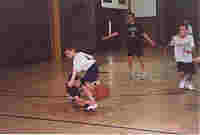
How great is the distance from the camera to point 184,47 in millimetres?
5320

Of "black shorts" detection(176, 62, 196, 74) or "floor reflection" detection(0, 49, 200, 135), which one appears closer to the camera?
"floor reflection" detection(0, 49, 200, 135)

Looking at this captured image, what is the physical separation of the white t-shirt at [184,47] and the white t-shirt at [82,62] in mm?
1971

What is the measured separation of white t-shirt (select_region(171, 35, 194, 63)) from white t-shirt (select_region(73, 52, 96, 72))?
77.6 inches

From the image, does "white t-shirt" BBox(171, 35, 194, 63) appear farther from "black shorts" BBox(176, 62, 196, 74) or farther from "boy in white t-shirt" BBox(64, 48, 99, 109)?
"boy in white t-shirt" BBox(64, 48, 99, 109)

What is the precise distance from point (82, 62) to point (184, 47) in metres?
2.19

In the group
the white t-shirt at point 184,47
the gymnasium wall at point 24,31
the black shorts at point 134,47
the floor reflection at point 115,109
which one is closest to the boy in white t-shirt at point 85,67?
the floor reflection at point 115,109

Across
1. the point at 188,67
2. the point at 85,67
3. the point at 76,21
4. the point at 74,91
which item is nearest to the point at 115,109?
the point at 74,91

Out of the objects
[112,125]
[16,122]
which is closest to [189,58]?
[112,125]

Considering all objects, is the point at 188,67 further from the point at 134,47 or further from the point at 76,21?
the point at 76,21

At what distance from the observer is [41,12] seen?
11984 millimetres

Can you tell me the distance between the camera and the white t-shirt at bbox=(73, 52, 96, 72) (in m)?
4.11

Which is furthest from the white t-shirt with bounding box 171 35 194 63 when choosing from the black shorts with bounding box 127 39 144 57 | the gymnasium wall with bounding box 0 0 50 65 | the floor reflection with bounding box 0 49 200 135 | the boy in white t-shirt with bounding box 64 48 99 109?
the gymnasium wall with bounding box 0 0 50 65

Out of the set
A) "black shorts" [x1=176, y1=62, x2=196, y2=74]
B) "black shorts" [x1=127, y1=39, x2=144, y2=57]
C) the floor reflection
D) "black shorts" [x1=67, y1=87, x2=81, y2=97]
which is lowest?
the floor reflection

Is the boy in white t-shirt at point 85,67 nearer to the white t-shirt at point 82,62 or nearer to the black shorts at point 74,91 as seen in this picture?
the white t-shirt at point 82,62
